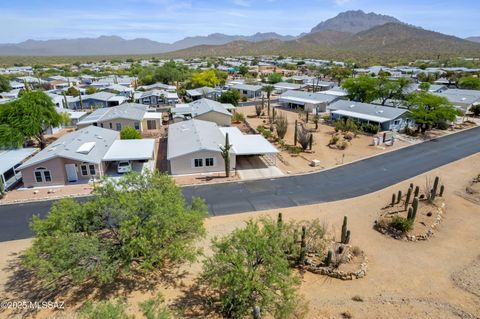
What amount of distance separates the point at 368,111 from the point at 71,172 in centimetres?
4493

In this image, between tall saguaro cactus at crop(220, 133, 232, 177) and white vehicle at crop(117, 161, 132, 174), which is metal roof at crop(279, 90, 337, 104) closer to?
tall saguaro cactus at crop(220, 133, 232, 177)

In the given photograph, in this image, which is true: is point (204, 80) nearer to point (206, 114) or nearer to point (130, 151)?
point (206, 114)

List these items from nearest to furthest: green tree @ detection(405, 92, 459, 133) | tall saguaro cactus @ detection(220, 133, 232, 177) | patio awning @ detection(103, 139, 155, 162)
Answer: tall saguaro cactus @ detection(220, 133, 232, 177)
patio awning @ detection(103, 139, 155, 162)
green tree @ detection(405, 92, 459, 133)

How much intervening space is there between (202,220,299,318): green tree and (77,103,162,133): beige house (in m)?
35.5

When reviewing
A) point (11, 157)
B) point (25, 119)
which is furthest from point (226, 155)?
point (25, 119)

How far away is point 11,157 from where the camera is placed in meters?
32.4

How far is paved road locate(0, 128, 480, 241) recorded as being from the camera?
82.0 feet

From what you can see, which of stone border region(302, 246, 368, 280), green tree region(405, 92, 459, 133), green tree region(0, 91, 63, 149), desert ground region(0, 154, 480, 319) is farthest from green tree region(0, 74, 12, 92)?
green tree region(405, 92, 459, 133)

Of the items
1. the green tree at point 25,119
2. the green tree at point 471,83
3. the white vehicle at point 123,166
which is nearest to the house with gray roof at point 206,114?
the green tree at point 25,119

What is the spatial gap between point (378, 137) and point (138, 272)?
3887 centimetres

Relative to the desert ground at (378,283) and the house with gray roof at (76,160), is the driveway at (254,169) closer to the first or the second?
the desert ground at (378,283)

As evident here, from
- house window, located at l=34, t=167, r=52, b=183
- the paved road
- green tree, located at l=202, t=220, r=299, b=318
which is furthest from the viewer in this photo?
house window, located at l=34, t=167, r=52, b=183

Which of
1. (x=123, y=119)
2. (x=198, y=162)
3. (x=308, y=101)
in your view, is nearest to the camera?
(x=198, y=162)

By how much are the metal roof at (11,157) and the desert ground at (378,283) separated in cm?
1258
